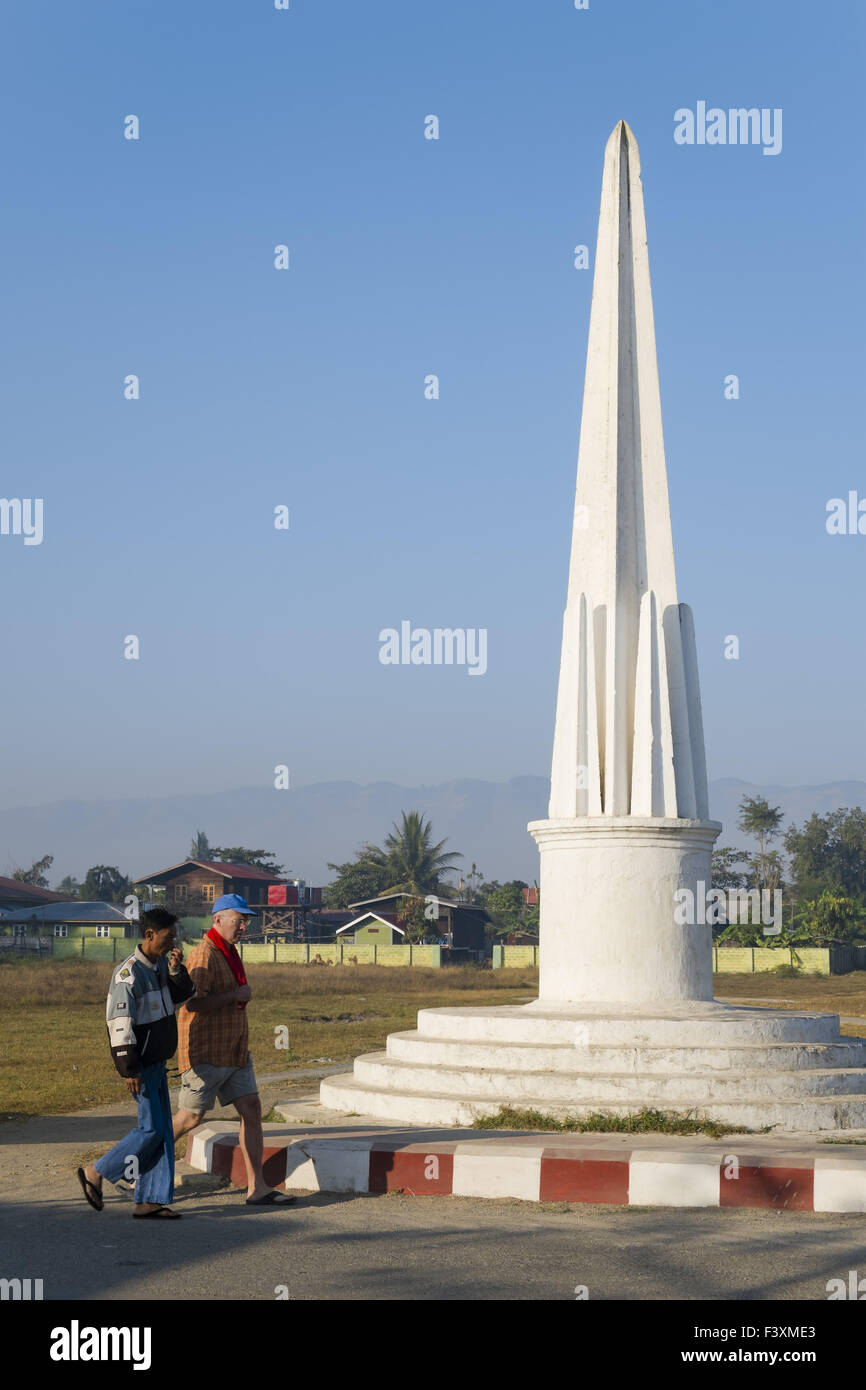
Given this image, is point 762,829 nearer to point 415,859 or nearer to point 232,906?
point 415,859

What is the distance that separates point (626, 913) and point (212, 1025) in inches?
144

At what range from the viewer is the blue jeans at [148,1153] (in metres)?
7.05

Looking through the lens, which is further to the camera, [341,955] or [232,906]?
[341,955]

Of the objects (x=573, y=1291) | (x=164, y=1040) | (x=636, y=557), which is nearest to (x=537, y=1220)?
(x=573, y=1291)

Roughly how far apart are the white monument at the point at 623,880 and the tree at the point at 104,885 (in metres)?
79.3

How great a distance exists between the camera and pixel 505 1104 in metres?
8.82

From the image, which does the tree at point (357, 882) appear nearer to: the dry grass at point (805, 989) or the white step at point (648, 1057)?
A: the dry grass at point (805, 989)

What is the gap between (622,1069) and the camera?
29.6 feet

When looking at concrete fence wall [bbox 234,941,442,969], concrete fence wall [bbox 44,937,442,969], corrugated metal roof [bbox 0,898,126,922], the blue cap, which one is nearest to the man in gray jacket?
the blue cap

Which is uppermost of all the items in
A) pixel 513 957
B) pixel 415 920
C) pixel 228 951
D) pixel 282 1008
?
pixel 228 951

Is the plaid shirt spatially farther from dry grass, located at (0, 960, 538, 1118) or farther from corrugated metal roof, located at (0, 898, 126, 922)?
corrugated metal roof, located at (0, 898, 126, 922)

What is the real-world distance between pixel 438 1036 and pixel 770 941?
46969 millimetres

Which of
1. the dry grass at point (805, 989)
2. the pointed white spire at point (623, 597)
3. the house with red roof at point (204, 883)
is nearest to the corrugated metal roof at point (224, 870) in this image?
the house with red roof at point (204, 883)

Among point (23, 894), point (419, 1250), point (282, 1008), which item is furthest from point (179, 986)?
point (23, 894)
